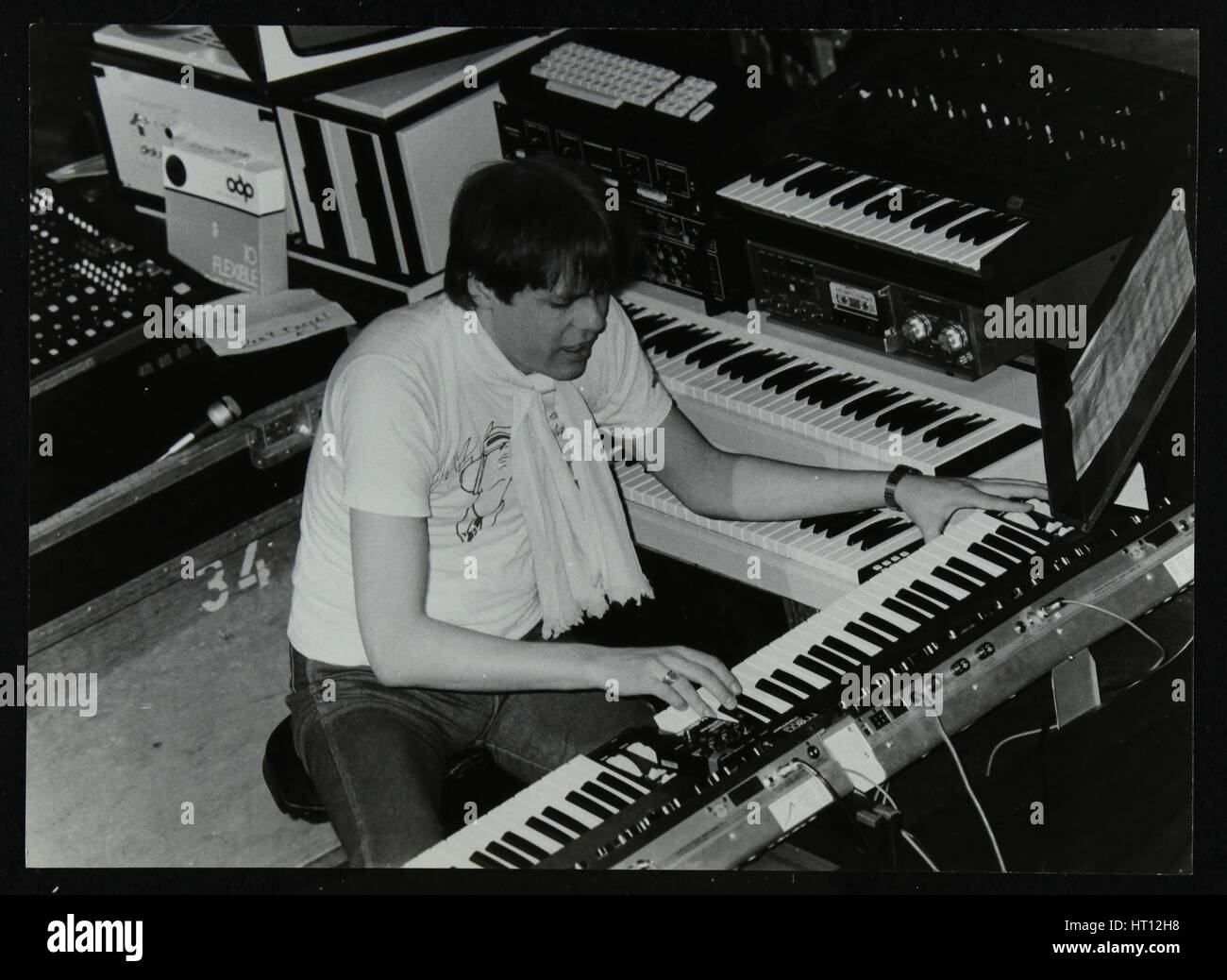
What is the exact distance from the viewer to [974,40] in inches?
139

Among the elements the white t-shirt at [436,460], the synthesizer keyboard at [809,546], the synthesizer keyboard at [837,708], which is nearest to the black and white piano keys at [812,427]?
the synthesizer keyboard at [809,546]

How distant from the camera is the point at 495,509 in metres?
3.02

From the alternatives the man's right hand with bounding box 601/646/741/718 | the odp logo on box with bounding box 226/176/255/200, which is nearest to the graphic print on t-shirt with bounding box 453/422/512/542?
the man's right hand with bounding box 601/646/741/718

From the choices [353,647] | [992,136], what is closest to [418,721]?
[353,647]

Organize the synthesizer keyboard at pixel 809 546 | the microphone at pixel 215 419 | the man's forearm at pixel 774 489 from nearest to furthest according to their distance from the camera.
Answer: the man's forearm at pixel 774 489 < the synthesizer keyboard at pixel 809 546 < the microphone at pixel 215 419

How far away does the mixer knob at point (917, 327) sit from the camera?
11.1ft

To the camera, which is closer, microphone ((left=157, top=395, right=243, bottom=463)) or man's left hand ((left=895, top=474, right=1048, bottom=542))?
man's left hand ((left=895, top=474, right=1048, bottom=542))

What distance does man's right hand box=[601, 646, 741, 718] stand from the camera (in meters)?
2.64

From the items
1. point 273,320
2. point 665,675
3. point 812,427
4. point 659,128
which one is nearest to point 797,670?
point 665,675

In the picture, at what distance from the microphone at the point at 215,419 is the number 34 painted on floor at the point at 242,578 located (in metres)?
0.31

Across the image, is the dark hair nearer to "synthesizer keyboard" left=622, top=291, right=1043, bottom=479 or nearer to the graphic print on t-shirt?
the graphic print on t-shirt

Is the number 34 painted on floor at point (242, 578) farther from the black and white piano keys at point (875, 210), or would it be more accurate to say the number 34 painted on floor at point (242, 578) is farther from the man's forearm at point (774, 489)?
the black and white piano keys at point (875, 210)

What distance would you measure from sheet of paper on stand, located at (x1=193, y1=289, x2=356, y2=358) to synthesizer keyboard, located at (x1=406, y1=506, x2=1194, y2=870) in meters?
1.26

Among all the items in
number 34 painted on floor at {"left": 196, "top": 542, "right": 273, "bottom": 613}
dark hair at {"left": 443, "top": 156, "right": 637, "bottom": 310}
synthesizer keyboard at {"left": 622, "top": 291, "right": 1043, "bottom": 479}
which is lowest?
number 34 painted on floor at {"left": 196, "top": 542, "right": 273, "bottom": 613}
